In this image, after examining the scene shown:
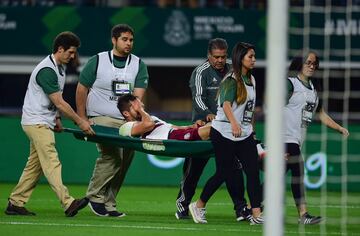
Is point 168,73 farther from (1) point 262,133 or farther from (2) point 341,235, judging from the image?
(2) point 341,235

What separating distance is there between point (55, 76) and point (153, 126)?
1.18 meters

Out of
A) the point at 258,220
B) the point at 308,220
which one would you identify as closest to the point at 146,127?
the point at 258,220

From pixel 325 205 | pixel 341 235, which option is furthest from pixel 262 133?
pixel 341 235

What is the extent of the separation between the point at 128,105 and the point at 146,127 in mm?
394

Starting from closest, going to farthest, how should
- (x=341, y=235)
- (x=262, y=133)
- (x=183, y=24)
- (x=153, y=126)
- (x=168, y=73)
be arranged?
1. (x=341, y=235)
2. (x=153, y=126)
3. (x=262, y=133)
4. (x=183, y=24)
5. (x=168, y=73)

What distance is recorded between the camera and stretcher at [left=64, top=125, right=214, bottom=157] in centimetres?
1222

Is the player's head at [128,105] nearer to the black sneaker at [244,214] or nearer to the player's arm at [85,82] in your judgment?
the player's arm at [85,82]

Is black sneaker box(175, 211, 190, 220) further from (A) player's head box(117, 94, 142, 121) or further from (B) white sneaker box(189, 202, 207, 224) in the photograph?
(A) player's head box(117, 94, 142, 121)

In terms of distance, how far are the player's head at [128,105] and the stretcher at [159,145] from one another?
10.0 inches

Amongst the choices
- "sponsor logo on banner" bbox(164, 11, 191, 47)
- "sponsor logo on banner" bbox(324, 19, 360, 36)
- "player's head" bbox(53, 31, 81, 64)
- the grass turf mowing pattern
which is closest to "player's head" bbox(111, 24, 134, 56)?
"player's head" bbox(53, 31, 81, 64)

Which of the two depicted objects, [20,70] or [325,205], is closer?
[325,205]

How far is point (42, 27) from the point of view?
73.4 feet

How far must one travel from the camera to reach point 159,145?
12344mm

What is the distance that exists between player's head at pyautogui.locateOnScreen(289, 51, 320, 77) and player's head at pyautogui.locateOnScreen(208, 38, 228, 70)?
828 mm
